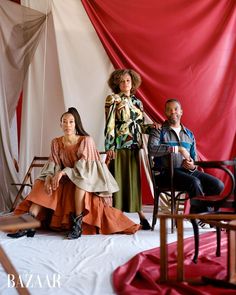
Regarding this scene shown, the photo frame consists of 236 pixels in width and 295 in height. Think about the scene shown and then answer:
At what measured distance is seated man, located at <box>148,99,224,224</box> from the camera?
2.64 meters

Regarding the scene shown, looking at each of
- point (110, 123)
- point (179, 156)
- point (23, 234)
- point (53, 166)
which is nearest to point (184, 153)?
point (179, 156)

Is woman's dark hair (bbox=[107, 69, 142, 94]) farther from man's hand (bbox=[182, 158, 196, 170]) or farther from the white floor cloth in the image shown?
the white floor cloth

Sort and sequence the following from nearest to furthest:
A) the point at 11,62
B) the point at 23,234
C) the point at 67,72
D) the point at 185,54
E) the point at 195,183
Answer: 1. the point at 195,183
2. the point at 23,234
3. the point at 185,54
4. the point at 11,62
5. the point at 67,72

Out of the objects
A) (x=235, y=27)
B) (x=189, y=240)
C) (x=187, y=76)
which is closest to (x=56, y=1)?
(x=187, y=76)

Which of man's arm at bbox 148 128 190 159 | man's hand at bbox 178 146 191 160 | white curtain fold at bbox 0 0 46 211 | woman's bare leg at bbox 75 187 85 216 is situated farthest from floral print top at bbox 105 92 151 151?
white curtain fold at bbox 0 0 46 211

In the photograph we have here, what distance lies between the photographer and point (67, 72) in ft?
12.6

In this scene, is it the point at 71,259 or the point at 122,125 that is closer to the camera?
the point at 71,259

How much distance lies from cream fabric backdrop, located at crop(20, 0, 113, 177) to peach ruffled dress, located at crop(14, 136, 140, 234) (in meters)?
0.90

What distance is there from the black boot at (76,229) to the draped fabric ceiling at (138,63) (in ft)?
3.92

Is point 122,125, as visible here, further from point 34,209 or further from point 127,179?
point 34,209

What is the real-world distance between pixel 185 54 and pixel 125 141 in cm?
117

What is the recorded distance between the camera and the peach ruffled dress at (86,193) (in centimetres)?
278

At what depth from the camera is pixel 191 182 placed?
2611mm

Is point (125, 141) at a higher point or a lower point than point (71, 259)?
higher
